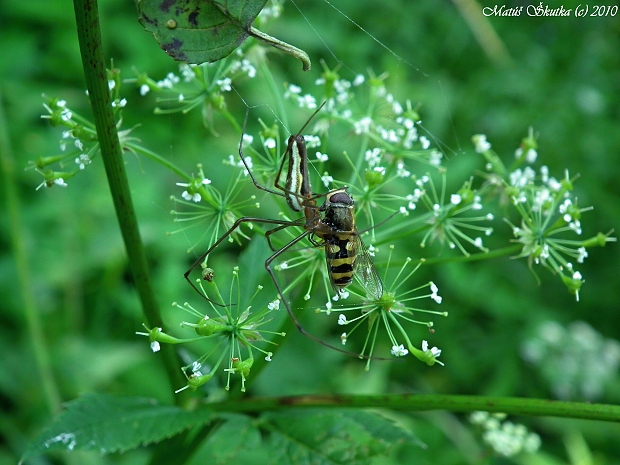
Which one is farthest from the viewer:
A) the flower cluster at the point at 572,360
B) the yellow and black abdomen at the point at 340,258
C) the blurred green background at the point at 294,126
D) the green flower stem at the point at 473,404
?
the flower cluster at the point at 572,360

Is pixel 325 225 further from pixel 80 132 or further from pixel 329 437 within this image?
pixel 80 132

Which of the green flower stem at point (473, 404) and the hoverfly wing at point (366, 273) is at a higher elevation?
the hoverfly wing at point (366, 273)

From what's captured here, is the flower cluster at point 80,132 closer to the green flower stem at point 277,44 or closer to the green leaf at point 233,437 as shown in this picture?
the green flower stem at point 277,44

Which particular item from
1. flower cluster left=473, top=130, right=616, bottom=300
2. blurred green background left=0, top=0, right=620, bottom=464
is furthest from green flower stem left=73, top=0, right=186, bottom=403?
blurred green background left=0, top=0, right=620, bottom=464

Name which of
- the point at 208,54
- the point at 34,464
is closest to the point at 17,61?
the point at 34,464


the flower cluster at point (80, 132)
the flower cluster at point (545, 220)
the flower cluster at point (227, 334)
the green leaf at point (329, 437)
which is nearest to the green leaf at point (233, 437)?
the green leaf at point (329, 437)

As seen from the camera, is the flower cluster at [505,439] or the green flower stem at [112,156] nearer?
the green flower stem at [112,156]

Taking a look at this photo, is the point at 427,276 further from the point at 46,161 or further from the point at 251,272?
the point at 46,161
